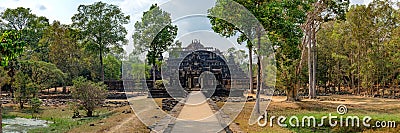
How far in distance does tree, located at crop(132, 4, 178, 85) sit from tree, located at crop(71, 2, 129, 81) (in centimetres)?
934

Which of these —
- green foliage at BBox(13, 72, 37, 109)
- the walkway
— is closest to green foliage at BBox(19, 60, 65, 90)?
green foliage at BBox(13, 72, 37, 109)

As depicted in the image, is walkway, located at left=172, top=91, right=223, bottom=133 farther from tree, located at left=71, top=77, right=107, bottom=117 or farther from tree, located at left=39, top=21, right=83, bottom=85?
tree, located at left=39, top=21, right=83, bottom=85

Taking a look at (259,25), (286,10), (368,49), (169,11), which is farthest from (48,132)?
(368,49)

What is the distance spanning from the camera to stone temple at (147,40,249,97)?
30.8 meters

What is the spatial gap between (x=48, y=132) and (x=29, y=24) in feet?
90.4

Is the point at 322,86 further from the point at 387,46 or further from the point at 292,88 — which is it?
the point at 292,88

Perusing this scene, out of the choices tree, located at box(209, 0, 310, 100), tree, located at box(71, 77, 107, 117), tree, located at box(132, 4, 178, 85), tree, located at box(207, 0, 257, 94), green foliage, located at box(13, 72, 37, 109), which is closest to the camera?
tree, located at box(209, 0, 310, 100)

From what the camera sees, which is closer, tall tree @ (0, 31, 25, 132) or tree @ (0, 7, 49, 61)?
tall tree @ (0, 31, 25, 132)

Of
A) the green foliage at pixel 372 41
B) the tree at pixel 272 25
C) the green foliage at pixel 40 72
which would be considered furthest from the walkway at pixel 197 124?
the green foliage at pixel 372 41

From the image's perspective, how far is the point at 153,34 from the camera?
65.9 ft

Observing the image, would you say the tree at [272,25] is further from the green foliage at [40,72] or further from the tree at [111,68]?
the tree at [111,68]

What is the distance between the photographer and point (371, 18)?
27.0 meters

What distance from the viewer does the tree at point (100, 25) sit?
30.8 metres

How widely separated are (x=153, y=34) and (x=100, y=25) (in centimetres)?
1208
